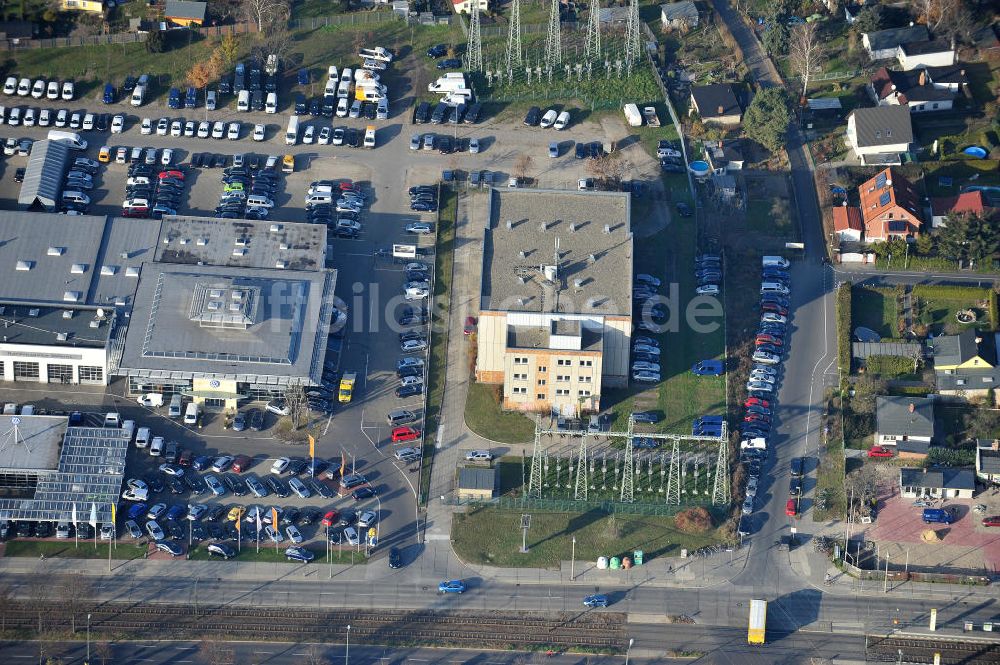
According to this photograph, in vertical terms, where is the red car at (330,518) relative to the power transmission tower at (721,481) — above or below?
below

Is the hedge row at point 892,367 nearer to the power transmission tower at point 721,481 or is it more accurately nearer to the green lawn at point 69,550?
the power transmission tower at point 721,481

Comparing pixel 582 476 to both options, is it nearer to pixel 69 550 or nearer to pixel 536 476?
pixel 536 476

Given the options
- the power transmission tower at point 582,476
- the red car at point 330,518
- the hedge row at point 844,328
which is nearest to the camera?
the red car at point 330,518

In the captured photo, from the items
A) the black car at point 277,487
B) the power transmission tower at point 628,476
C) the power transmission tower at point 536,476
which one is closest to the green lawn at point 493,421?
the power transmission tower at point 536,476

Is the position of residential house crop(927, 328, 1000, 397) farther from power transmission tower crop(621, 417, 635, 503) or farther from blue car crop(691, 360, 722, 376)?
power transmission tower crop(621, 417, 635, 503)

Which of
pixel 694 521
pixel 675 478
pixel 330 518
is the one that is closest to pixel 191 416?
pixel 330 518

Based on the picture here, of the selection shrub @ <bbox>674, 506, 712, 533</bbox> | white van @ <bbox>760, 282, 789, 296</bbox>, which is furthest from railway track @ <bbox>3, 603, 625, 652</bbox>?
white van @ <bbox>760, 282, 789, 296</bbox>

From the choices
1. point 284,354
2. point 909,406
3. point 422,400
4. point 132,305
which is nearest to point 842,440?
point 909,406
